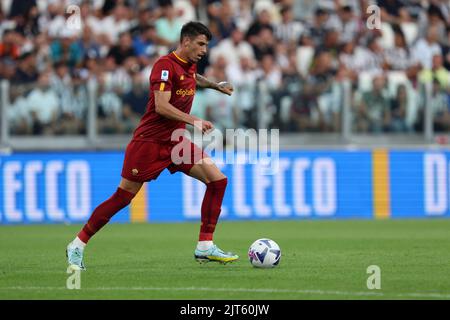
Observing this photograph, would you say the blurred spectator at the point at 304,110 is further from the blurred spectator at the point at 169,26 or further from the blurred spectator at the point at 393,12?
the blurred spectator at the point at 393,12

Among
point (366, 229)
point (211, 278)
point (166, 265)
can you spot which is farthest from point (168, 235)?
point (211, 278)

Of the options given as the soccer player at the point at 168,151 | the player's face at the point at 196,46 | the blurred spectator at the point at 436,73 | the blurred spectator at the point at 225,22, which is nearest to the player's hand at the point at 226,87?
the soccer player at the point at 168,151

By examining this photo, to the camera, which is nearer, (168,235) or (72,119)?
(168,235)

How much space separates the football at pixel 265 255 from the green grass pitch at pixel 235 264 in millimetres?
100

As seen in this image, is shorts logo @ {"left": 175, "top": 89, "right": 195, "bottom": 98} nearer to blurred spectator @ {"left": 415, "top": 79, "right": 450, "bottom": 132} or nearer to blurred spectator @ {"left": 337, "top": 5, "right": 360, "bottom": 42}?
blurred spectator @ {"left": 415, "top": 79, "right": 450, "bottom": 132}

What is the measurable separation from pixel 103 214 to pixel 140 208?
8.54m

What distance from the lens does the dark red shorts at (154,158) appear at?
10672 mm

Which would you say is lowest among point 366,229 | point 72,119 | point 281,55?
point 366,229

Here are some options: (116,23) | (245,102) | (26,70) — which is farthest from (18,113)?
(245,102)

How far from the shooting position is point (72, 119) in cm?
1908

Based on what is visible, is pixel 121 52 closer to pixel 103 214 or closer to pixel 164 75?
pixel 164 75

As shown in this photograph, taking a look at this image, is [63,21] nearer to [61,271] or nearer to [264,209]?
[264,209]

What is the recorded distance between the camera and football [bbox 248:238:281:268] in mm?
10438

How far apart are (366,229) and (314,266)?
20.1ft
